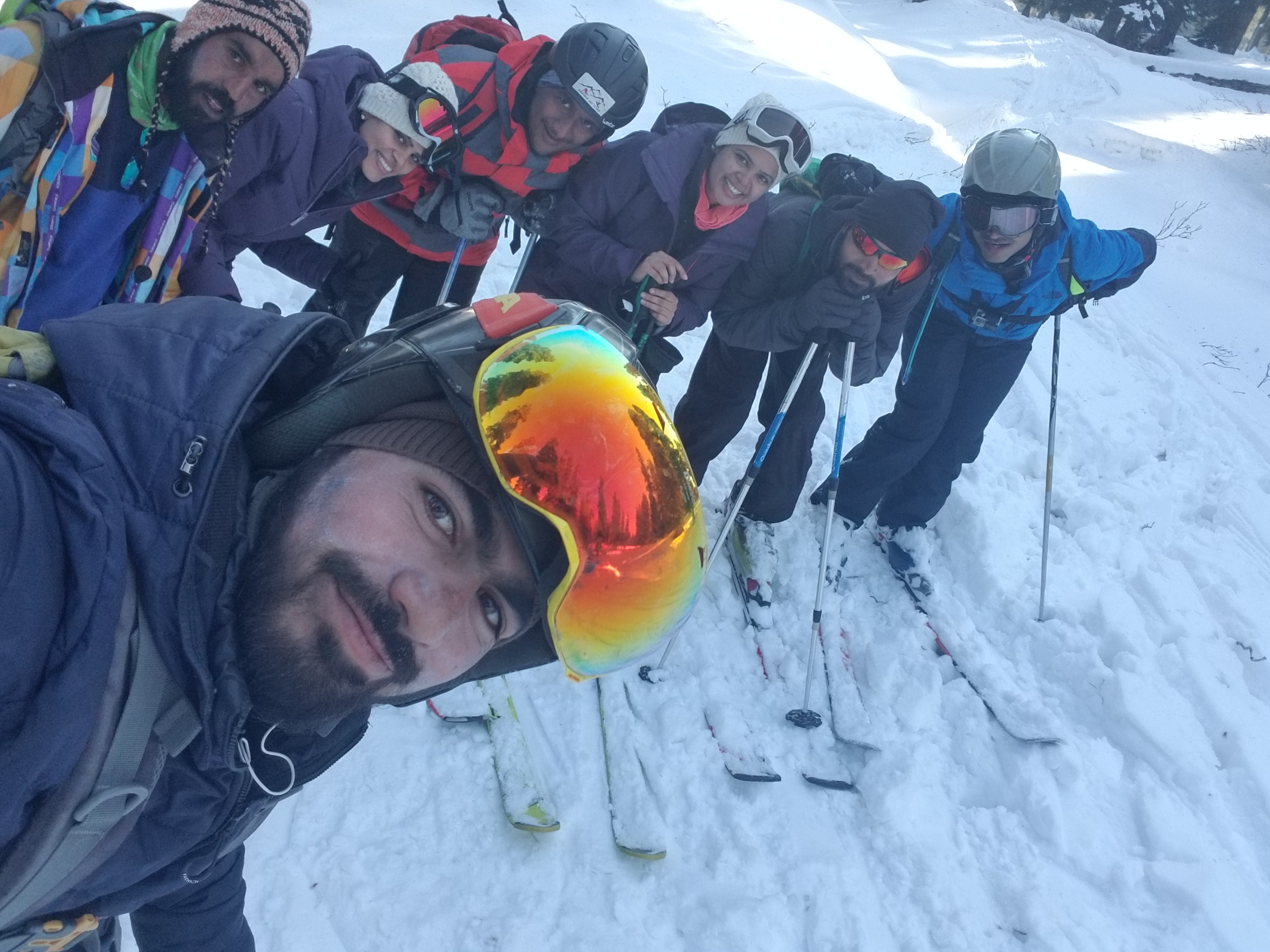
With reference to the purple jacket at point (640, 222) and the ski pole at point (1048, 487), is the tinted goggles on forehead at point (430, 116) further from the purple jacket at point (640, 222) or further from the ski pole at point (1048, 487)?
the ski pole at point (1048, 487)

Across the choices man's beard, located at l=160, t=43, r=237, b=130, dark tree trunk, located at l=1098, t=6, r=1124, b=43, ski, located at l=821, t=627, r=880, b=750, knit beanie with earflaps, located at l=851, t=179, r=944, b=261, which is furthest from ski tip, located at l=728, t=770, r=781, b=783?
dark tree trunk, located at l=1098, t=6, r=1124, b=43

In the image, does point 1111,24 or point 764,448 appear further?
point 1111,24

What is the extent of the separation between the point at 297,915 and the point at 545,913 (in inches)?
30.7

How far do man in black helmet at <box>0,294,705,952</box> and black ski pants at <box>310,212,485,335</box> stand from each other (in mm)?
1919

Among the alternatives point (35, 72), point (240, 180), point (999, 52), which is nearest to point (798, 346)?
point (240, 180)

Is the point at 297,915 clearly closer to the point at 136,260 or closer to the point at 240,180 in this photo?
the point at 136,260

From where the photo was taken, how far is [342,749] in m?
1.73

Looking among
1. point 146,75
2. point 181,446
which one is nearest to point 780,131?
point 146,75

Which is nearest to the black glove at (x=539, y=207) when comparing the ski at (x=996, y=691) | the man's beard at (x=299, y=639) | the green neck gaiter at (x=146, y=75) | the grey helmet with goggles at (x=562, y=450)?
the green neck gaiter at (x=146, y=75)

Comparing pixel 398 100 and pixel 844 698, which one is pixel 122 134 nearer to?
pixel 398 100

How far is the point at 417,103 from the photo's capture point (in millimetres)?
2779

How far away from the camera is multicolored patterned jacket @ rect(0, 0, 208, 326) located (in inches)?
70.4

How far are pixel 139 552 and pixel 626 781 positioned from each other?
2.19 meters

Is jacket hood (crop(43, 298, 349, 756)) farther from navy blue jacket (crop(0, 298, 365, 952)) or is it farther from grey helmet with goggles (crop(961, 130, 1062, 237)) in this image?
grey helmet with goggles (crop(961, 130, 1062, 237))
